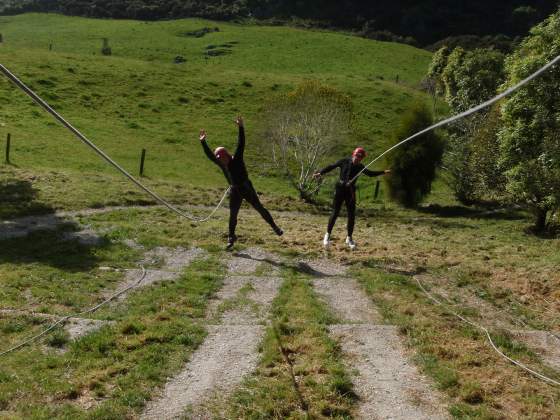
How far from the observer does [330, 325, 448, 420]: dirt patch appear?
7238 millimetres

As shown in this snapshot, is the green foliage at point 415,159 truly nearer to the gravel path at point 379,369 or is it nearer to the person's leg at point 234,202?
the person's leg at point 234,202

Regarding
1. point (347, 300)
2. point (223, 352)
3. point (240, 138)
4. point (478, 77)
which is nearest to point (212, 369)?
point (223, 352)

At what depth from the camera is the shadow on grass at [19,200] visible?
21766mm

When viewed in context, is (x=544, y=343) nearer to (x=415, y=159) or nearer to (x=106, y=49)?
(x=415, y=159)

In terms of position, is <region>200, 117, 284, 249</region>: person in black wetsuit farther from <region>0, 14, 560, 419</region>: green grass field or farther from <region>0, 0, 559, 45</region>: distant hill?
<region>0, 0, 559, 45</region>: distant hill

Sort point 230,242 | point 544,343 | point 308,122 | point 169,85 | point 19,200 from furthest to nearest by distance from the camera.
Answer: point 169,85 → point 308,122 → point 19,200 → point 230,242 → point 544,343

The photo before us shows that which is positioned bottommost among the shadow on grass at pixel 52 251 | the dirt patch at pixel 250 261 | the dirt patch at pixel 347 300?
the shadow on grass at pixel 52 251

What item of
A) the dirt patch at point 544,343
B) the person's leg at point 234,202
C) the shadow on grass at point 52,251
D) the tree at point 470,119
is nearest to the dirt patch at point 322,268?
the person's leg at point 234,202

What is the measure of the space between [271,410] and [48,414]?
8.85 ft

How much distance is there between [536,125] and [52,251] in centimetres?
1781

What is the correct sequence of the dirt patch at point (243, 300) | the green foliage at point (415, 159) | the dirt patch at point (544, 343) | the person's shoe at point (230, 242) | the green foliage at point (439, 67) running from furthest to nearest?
the green foliage at point (439, 67) < the green foliage at point (415, 159) < the person's shoe at point (230, 242) < the dirt patch at point (243, 300) < the dirt patch at point (544, 343)

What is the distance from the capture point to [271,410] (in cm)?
710

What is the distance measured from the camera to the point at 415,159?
118 ft

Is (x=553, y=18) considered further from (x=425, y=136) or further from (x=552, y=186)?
(x=425, y=136)
